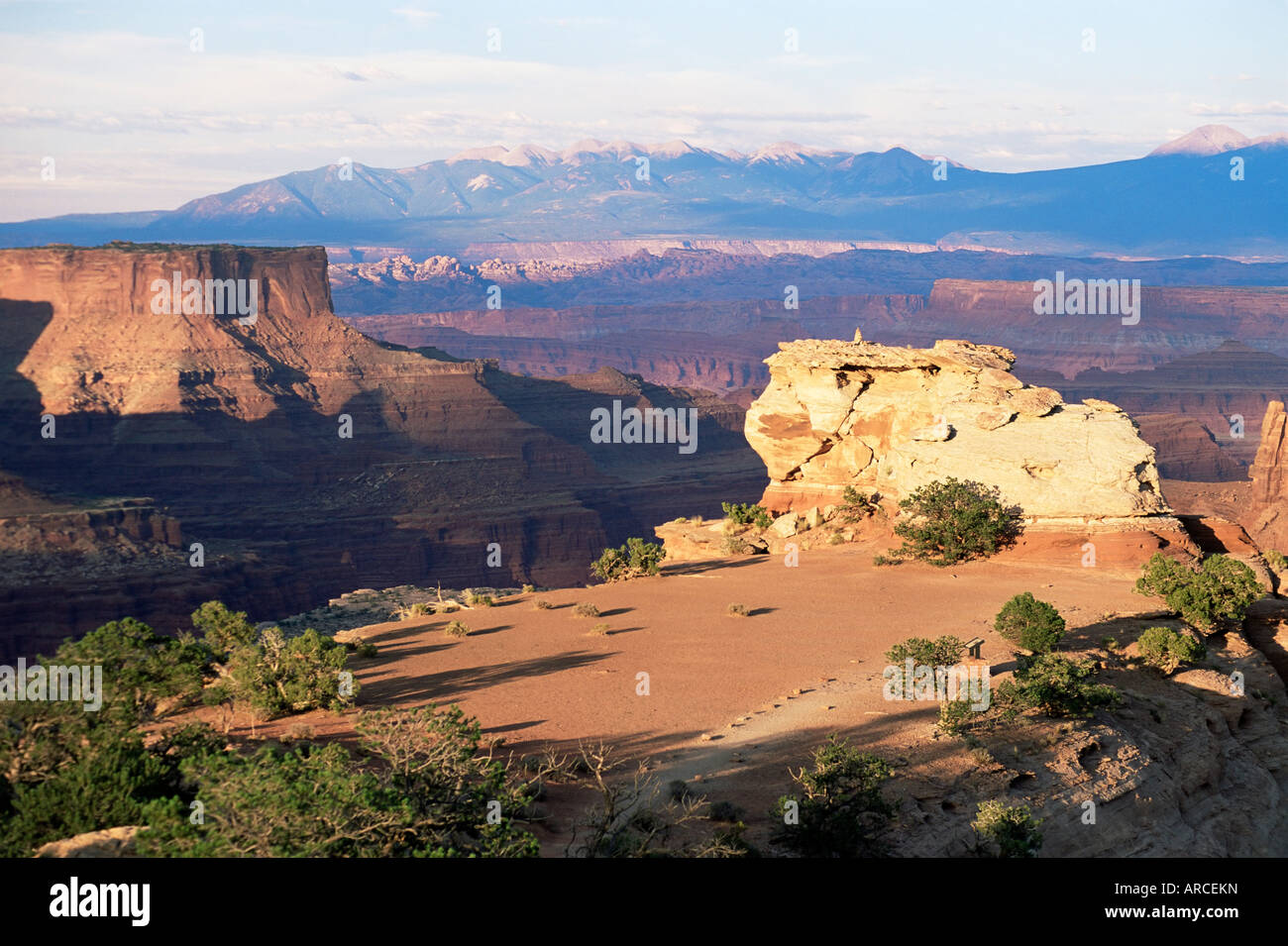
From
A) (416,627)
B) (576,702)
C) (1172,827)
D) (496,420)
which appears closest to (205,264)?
(496,420)

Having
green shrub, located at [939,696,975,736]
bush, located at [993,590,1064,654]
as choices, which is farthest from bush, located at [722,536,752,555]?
green shrub, located at [939,696,975,736]

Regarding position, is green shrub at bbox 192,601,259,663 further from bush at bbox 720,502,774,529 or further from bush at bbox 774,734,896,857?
bush at bbox 720,502,774,529

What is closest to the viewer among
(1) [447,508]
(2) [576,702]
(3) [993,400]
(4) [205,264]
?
(2) [576,702]

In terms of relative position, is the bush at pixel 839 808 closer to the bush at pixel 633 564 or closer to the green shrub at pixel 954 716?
the green shrub at pixel 954 716

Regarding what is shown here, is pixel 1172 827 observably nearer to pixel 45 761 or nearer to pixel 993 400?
pixel 45 761

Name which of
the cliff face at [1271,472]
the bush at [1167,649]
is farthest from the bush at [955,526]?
the cliff face at [1271,472]

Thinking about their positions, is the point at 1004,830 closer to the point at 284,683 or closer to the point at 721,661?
the point at 721,661
